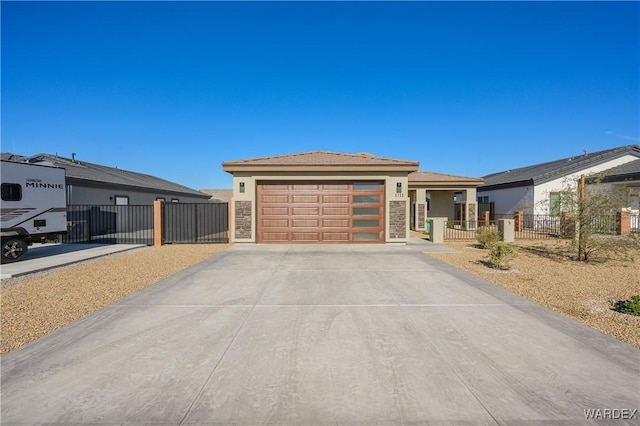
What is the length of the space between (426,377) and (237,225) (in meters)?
12.1

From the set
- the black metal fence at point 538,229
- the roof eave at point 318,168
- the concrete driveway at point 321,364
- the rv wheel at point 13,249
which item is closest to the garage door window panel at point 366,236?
the roof eave at point 318,168

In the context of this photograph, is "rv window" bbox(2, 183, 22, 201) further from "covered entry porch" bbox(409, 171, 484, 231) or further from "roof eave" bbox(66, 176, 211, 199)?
"covered entry porch" bbox(409, 171, 484, 231)

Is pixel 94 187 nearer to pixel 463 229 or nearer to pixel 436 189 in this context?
pixel 436 189

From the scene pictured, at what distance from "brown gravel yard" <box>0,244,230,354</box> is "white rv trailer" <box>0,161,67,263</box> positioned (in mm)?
2150

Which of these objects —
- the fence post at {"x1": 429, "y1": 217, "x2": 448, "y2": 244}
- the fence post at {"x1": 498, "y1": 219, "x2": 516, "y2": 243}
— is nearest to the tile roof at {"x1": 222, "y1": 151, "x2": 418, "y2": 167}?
the fence post at {"x1": 429, "y1": 217, "x2": 448, "y2": 244}

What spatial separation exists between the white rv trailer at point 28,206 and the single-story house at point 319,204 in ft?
21.3

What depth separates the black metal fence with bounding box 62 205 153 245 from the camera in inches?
606

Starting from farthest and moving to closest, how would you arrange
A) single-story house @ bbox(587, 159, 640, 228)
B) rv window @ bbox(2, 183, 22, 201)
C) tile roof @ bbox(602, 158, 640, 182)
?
tile roof @ bbox(602, 158, 640, 182)
single-story house @ bbox(587, 159, 640, 228)
rv window @ bbox(2, 183, 22, 201)

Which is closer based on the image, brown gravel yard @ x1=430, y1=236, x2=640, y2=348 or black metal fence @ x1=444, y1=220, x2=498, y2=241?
brown gravel yard @ x1=430, y1=236, x2=640, y2=348

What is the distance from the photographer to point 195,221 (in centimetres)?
1602

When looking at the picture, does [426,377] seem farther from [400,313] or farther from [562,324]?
[562,324]

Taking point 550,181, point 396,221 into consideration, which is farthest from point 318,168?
point 550,181

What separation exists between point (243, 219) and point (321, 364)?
11.3 meters

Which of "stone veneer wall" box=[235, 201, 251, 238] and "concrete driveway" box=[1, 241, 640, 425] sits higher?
"stone veneer wall" box=[235, 201, 251, 238]
